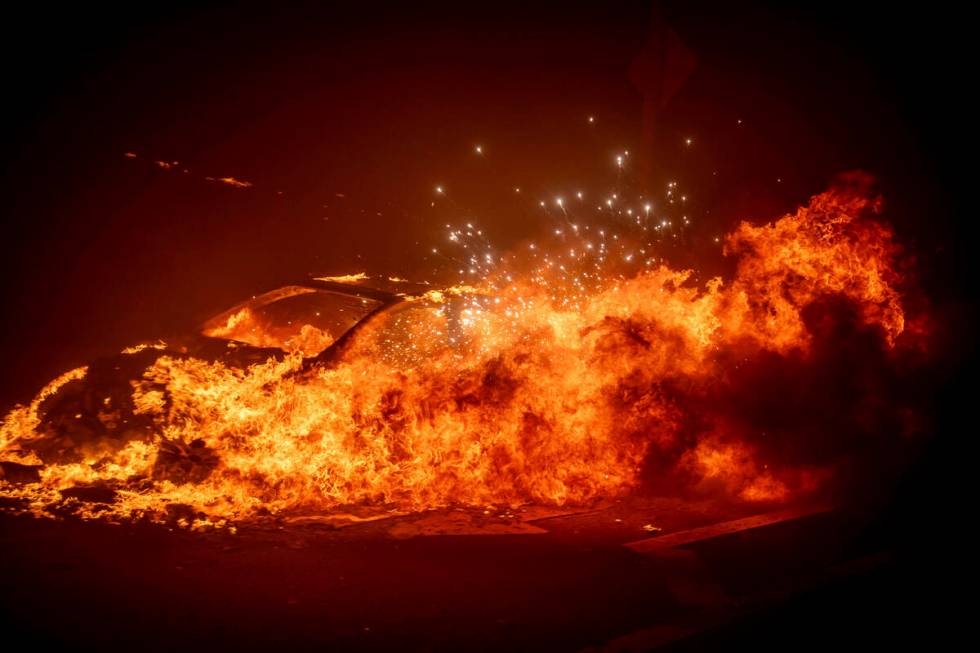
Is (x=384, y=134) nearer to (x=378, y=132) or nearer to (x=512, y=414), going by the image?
(x=378, y=132)

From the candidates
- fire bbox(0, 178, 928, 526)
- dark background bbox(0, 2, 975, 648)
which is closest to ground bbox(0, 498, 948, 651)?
fire bbox(0, 178, 928, 526)

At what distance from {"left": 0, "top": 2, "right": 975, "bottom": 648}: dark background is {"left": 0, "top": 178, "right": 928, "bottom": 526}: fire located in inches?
105

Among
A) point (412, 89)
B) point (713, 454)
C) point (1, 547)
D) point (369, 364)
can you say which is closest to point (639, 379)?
point (713, 454)

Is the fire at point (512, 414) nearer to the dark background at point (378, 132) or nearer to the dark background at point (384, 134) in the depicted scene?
the dark background at point (384, 134)

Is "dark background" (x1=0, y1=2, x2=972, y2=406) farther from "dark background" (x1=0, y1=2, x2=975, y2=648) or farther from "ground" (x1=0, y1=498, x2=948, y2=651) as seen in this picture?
"ground" (x1=0, y1=498, x2=948, y2=651)

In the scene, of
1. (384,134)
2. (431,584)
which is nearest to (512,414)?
(431,584)

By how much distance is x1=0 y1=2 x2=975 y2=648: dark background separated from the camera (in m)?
11.1

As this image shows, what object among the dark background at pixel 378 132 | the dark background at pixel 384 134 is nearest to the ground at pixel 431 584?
the dark background at pixel 384 134

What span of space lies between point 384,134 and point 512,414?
9510mm

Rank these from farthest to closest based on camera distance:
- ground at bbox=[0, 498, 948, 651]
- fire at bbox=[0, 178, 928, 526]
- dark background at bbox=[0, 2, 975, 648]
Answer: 1. dark background at bbox=[0, 2, 975, 648]
2. fire at bbox=[0, 178, 928, 526]
3. ground at bbox=[0, 498, 948, 651]

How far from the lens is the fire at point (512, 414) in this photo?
6.25 m

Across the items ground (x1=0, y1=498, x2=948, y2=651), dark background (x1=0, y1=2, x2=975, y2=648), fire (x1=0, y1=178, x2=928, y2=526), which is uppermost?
dark background (x1=0, y1=2, x2=975, y2=648)

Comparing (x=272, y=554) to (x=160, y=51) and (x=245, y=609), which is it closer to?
(x=245, y=609)

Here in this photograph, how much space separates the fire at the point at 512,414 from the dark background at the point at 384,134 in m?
2.67
